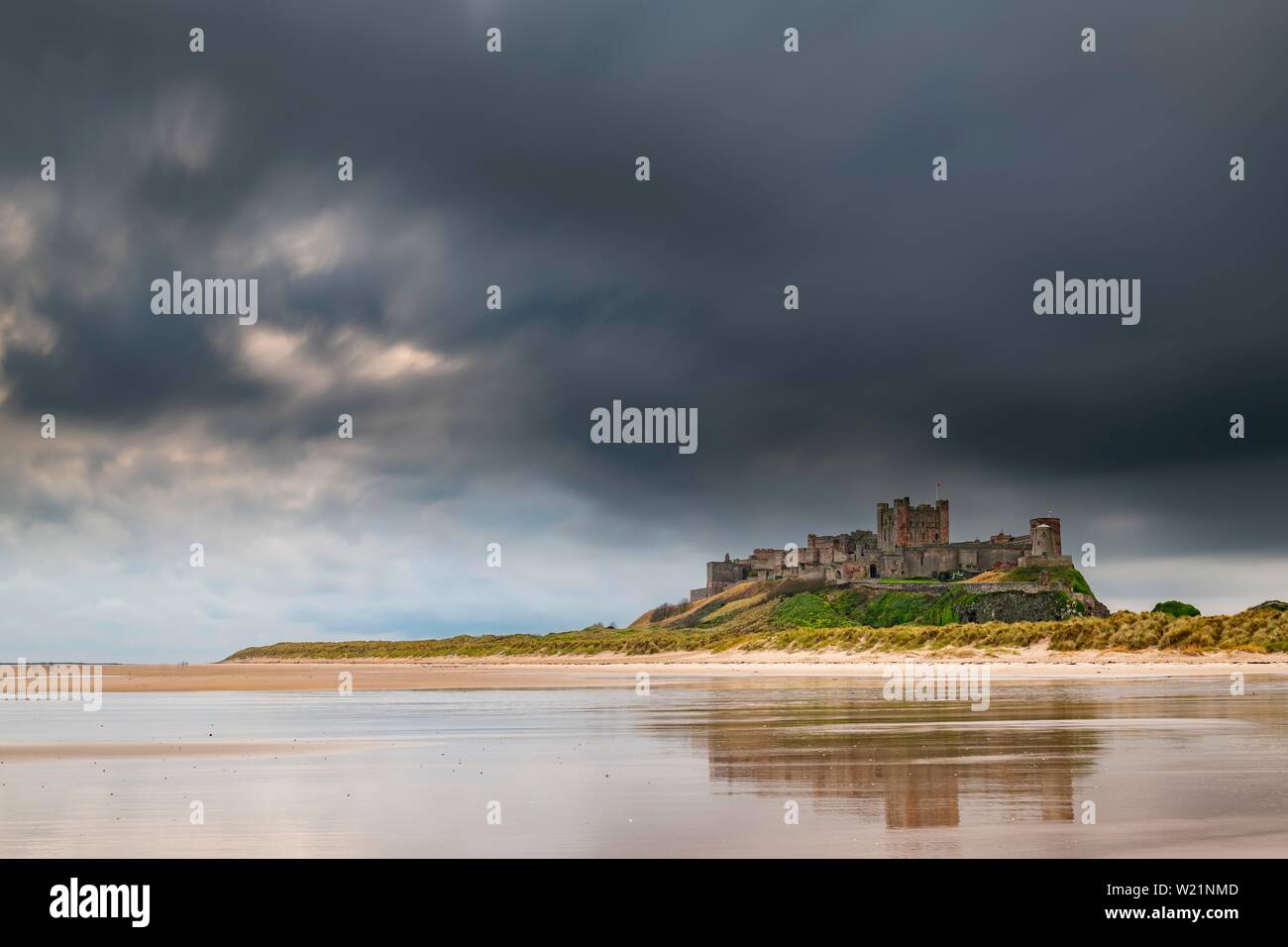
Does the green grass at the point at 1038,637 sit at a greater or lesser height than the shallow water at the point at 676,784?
lesser

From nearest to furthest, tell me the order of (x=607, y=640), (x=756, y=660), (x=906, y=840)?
(x=906, y=840) < (x=756, y=660) < (x=607, y=640)

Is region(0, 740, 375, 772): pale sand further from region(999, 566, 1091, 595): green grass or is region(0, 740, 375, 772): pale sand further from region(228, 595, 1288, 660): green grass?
region(999, 566, 1091, 595): green grass

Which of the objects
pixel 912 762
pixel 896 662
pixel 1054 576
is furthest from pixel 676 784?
pixel 1054 576

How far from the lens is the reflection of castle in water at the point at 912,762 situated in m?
11.7

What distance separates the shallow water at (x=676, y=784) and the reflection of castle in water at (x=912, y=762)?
2.3 inches

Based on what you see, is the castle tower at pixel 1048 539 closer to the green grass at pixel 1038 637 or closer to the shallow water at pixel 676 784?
the green grass at pixel 1038 637

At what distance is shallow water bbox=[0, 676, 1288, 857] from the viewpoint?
10.1 meters

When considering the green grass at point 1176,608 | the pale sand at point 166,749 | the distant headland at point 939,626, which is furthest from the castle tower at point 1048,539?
the pale sand at point 166,749

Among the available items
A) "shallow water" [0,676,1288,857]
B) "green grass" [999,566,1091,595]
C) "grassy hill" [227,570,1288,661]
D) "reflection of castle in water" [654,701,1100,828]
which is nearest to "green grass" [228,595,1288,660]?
"grassy hill" [227,570,1288,661]

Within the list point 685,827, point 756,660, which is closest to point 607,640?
point 756,660

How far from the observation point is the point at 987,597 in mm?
158000

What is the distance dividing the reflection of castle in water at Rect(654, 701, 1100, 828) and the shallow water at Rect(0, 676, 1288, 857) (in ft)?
0.19
